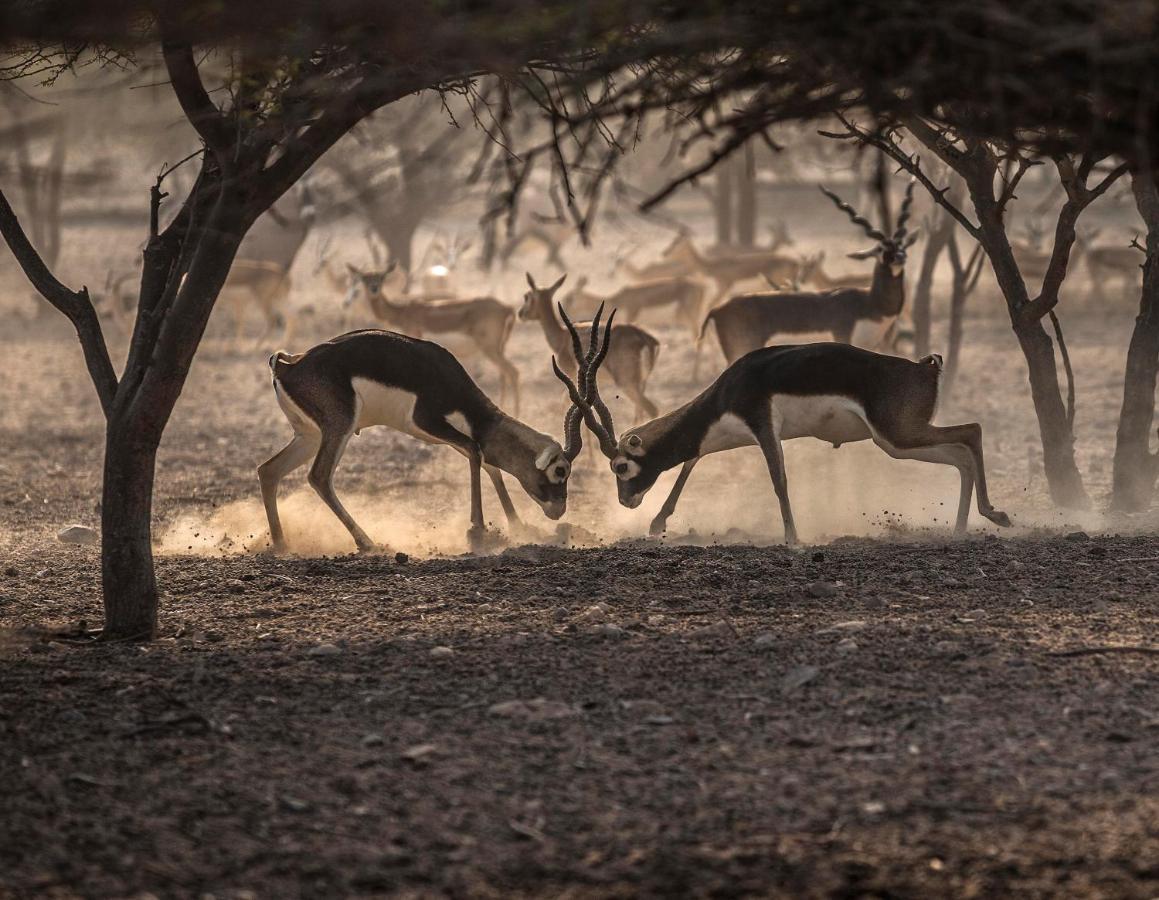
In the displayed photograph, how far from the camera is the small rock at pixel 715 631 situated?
602cm

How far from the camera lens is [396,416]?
9.30 metres

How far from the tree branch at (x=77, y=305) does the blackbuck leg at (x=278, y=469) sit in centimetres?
286

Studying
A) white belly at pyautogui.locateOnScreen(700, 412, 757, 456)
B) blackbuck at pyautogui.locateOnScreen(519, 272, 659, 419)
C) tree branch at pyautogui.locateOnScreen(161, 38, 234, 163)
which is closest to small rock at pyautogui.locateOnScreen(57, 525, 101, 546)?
white belly at pyautogui.locateOnScreen(700, 412, 757, 456)

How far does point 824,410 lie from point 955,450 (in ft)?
2.89

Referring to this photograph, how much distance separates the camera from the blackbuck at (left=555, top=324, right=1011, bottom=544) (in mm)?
8711

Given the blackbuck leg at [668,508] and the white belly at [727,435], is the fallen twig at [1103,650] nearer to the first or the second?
the white belly at [727,435]

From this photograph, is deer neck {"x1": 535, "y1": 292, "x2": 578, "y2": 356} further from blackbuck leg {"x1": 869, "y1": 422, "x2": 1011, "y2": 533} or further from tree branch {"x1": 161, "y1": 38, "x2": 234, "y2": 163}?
tree branch {"x1": 161, "y1": 38, "x2": 234, "y2": 163}

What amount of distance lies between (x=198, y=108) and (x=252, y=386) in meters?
12.0

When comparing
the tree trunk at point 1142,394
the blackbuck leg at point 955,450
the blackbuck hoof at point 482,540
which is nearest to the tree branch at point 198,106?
the blackbuck hoof at point 482,540

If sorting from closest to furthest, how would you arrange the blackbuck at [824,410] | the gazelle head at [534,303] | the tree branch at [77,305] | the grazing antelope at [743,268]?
the tree branch at [77,305], the blackbuck at [824,410], the gazelle head at [534,303], the grazing antelope at [743,268]

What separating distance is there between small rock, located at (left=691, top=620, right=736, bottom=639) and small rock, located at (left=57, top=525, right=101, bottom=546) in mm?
4791

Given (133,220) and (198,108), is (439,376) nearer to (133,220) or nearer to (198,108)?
(198,108)

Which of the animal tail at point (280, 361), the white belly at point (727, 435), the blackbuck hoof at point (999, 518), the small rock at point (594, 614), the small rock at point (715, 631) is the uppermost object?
the animal tail at point (280, 361)

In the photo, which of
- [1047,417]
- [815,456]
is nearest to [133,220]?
[815,456]
